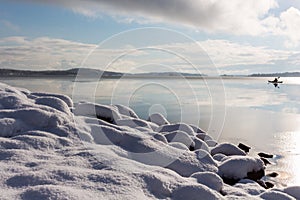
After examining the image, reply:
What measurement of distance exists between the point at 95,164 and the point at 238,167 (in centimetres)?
671

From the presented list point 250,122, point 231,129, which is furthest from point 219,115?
point 231,129

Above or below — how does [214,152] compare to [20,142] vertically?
below

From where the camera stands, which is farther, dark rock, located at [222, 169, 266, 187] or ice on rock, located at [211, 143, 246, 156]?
ice on rock, located at [211, 143, 246, 156]

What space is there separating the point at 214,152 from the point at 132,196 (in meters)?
10.6

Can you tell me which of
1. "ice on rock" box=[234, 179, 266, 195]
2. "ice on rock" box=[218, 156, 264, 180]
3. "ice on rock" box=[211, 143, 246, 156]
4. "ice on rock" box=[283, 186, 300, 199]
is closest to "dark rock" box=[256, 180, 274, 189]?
"ice on rock" box=[218, 156, 264, 180]

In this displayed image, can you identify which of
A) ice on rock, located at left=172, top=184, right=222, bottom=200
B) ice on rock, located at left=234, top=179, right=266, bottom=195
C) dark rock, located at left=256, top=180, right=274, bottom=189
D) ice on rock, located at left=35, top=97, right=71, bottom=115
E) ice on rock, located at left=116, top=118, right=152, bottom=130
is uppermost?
ice on rock, located at left=35, top=97, right=71, bottom=115

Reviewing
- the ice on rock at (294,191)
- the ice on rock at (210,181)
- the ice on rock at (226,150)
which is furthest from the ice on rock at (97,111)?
the ice on rock at (294,191)

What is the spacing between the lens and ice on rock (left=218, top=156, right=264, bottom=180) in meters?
11.9

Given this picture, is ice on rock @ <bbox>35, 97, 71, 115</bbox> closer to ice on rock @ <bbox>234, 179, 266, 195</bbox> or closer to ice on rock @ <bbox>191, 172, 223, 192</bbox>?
ice on rock @ <bbox>191, 172, 223, 192</bbox>

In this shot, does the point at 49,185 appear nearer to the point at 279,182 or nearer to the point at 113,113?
the point at 113,113

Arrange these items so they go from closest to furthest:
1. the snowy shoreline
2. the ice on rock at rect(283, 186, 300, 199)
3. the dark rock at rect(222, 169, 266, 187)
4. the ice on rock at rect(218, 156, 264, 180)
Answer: the snowy shoreline → the ice on rock at rect(283, 186, 300, 199) → the dark rock at rect(222, 169, 266, 187) → the ice on rock at rect(218, 156, 264, 180)

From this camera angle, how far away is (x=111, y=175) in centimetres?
765

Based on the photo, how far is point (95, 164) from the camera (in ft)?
28.0

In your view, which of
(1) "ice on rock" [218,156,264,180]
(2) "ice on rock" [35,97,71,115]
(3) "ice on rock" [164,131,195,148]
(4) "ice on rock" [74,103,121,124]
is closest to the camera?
(1) "ice on rock" [218,156,264,180]
